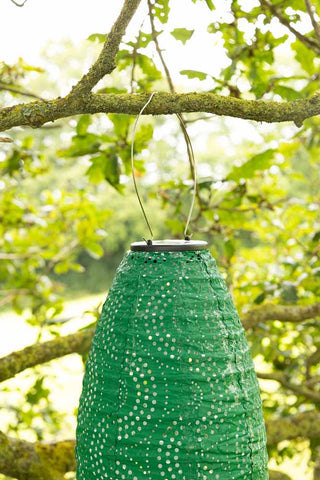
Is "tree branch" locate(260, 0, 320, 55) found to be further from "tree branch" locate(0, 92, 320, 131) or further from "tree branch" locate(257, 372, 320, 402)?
"tree branch" locate(257, 372, 320, 402)

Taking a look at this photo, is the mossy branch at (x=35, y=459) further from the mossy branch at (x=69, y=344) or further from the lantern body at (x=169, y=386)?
the lantern body at (x=169, y=386)

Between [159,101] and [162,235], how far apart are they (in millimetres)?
15206

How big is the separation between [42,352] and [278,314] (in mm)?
875

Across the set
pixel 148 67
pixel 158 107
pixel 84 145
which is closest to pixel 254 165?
pixel 148 67

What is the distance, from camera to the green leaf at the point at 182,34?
1841 millimetres

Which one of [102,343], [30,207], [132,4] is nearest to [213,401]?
[102,343]

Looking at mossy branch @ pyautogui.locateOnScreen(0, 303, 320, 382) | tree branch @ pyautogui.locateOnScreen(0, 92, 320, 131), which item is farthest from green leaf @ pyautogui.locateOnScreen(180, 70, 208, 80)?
mossy branch @ pyautogui.locateOnScreen(0, 303, 320, 382)

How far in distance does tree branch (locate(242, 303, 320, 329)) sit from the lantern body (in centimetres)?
98

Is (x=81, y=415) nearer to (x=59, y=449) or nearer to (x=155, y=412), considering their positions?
(x=155, y=412)

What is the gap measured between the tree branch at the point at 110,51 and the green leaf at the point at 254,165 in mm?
817

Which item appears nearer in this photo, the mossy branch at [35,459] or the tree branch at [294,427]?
the mossy branch at [35,459]

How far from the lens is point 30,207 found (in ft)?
10.7

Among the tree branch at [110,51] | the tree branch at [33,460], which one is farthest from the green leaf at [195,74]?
the tree branch at [33,460]

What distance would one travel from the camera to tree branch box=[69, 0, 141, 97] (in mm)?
1087
